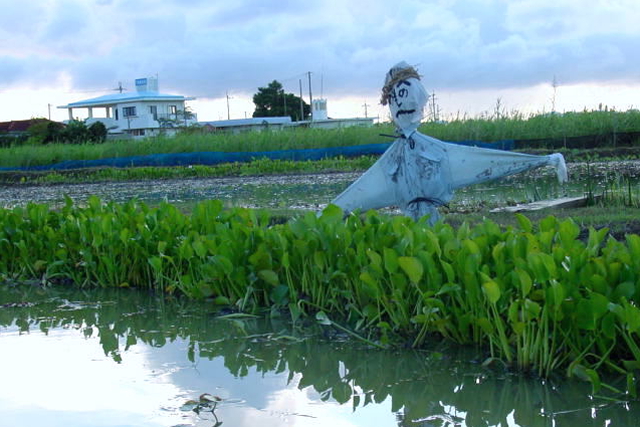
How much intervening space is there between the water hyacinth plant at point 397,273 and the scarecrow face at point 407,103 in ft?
2.43

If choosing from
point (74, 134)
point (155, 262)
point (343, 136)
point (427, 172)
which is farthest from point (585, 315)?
point (74, 134)

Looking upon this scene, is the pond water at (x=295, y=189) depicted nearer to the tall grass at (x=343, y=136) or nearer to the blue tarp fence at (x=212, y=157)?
the blue tarp fence at (x=212, y=157)

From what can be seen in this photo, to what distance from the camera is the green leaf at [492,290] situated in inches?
130

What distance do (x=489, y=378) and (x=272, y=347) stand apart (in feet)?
3.95

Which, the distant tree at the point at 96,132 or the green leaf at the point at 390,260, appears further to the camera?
the distant tree at the point at 96,132

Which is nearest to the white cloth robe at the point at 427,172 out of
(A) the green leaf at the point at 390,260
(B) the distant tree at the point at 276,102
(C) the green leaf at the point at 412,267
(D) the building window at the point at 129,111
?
(A) the green leaf at the point at 390,260

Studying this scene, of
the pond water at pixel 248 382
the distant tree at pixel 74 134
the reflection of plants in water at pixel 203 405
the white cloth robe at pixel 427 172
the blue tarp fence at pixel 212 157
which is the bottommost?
the pond water at pixel 248 382

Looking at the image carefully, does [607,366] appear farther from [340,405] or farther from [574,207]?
[574,207]

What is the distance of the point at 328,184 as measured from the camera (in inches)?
549

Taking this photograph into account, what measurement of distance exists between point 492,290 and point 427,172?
1.65 metres

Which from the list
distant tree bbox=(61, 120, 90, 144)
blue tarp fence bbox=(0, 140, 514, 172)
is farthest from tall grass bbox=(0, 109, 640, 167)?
distant tree bbox=(61, 120, 90, 144)

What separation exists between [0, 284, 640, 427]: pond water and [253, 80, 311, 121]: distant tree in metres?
46.1

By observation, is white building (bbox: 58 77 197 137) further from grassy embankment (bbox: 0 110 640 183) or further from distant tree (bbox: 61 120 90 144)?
grassy embankment (bbox: 0 110 640 183)

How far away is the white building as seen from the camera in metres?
50.7
